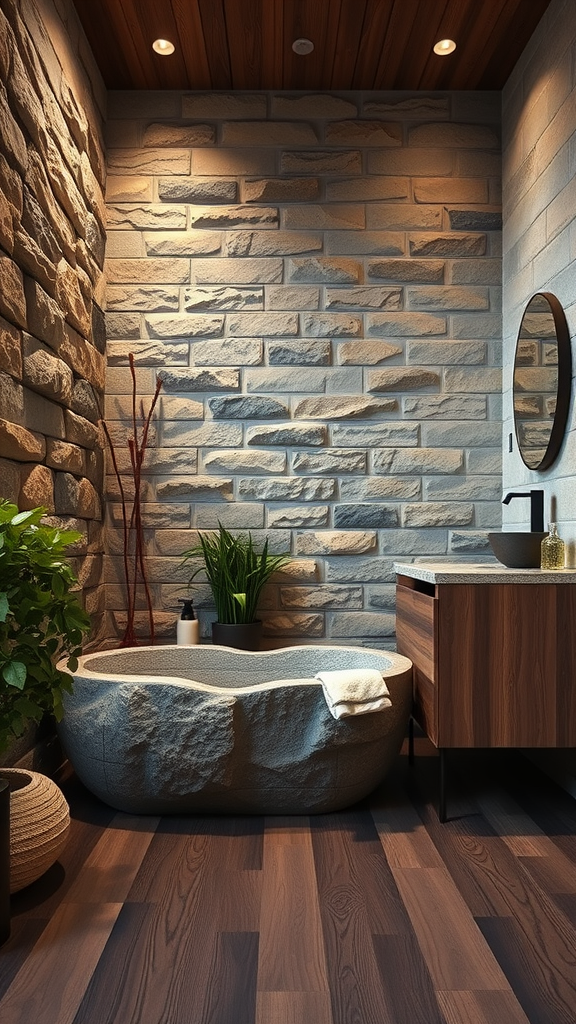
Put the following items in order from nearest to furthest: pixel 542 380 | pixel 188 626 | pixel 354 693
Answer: pixel 354 693, pixel 542 380, pixel 188 626

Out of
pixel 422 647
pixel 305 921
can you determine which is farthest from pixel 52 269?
pixel 305 921

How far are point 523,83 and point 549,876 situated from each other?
3059 millimetres

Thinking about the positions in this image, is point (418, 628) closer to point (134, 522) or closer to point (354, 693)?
point (354, 693)

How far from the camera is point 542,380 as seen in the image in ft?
10.0

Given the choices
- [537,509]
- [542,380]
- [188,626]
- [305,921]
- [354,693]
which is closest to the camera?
[305,921]

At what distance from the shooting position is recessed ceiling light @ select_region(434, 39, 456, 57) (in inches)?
130

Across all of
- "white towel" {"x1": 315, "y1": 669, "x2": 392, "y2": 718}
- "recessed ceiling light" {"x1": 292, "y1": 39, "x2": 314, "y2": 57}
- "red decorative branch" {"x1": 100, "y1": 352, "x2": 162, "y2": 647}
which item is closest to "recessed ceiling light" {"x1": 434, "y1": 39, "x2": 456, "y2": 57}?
"recessed ceiling light" {"x1": 292, "y1": 39, "x2": 314, "y2": 57}

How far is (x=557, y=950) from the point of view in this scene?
1.69 m

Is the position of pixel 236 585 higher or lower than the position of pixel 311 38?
lower

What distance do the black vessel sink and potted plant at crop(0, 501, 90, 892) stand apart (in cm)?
150

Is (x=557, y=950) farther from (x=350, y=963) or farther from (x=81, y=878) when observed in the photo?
(x=81, y=878)

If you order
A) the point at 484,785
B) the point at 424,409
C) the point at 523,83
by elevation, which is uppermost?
the point at 523,83

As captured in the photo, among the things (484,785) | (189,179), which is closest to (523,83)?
(189,179)

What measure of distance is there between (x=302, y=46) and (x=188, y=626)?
8.07 feet
